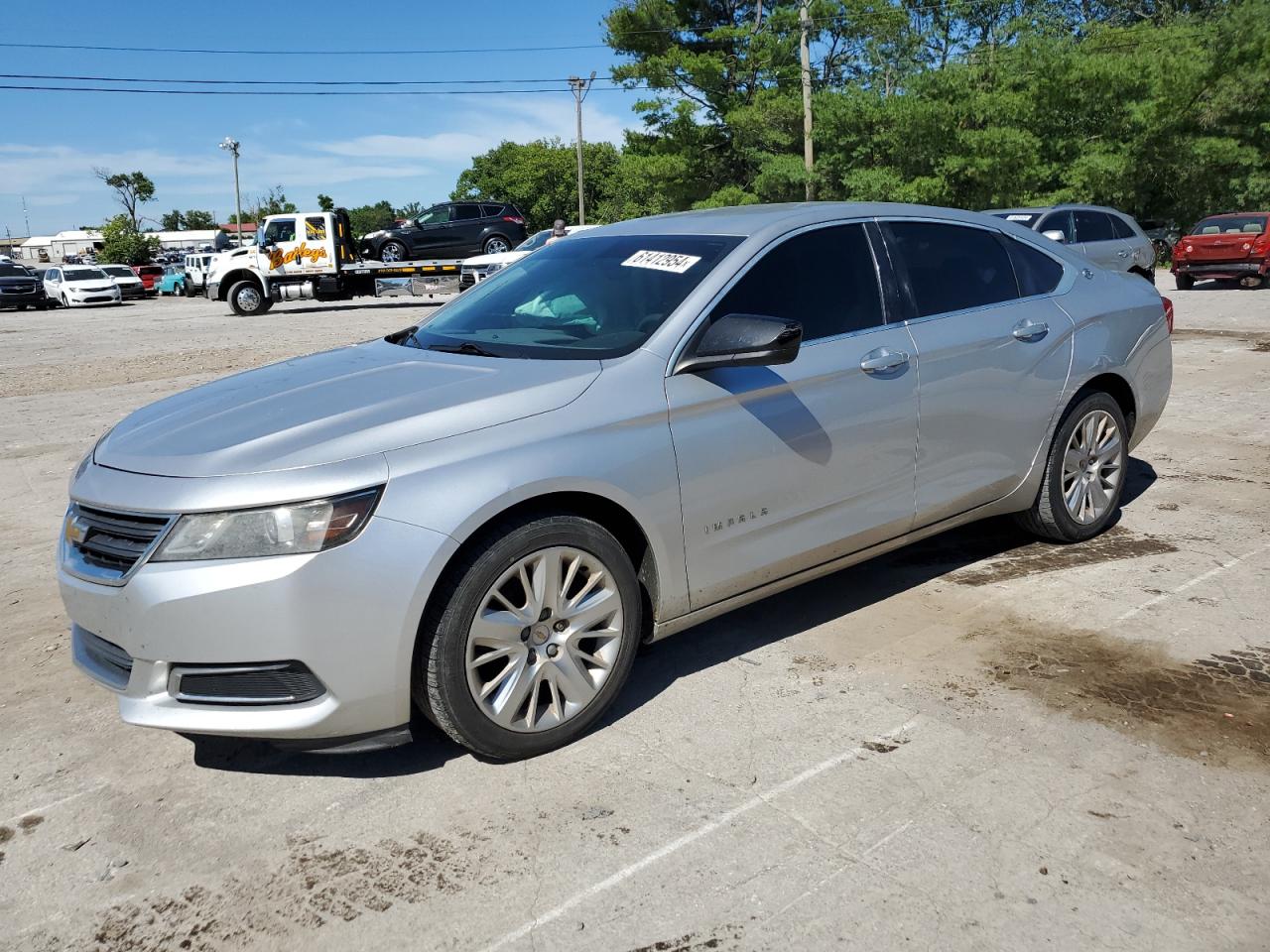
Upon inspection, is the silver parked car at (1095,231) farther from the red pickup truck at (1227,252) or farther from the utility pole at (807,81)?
the utility pole at (807,81)

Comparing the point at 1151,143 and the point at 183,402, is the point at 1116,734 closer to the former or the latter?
the point at 183,402

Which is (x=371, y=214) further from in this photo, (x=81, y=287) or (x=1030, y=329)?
(x=1030, y=329)

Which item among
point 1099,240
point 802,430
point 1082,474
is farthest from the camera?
point 1099,240

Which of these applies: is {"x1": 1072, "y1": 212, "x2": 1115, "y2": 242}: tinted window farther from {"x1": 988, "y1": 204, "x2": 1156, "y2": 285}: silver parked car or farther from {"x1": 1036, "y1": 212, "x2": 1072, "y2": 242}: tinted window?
{"x1": 1036, "y1": 212, "x2": 1072, "y2": 242}: tinted window

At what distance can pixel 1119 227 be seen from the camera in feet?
55.4

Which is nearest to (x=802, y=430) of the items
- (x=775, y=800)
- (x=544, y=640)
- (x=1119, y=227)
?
(x=544, y=640)

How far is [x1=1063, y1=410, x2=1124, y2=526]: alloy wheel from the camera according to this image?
5.14 m

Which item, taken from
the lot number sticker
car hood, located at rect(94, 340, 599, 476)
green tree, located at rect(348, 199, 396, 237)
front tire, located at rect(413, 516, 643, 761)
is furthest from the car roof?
green tree, located at rect(348, 199, 396, 237)

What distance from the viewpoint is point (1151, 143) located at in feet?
116

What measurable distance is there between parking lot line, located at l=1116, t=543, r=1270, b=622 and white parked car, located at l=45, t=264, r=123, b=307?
40629 millimetres

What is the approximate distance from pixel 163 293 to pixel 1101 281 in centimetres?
4822

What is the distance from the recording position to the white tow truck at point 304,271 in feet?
90.3

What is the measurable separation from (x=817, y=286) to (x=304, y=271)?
25587 mm

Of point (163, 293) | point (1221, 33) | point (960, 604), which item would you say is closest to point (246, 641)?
point (960, 604)
